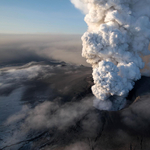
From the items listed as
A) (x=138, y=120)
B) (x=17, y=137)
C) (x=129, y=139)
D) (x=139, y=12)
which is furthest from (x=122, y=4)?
(x=17, y=137)

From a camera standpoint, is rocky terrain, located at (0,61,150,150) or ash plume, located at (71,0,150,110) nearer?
rocky terrain, located at (0,61,150,150)

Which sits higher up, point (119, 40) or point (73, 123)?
point (119, 40)

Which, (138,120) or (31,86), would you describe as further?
(31,86)

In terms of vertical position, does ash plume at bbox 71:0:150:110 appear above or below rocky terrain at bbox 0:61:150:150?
above

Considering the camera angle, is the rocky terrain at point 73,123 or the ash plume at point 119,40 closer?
the rocky terrain at point 73,123

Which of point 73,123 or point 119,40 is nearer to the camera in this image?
point 73,123

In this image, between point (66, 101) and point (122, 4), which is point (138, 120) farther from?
point (122, 4)

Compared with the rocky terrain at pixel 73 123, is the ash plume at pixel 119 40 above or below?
above

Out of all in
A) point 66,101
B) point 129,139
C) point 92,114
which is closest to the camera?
point 129,139
